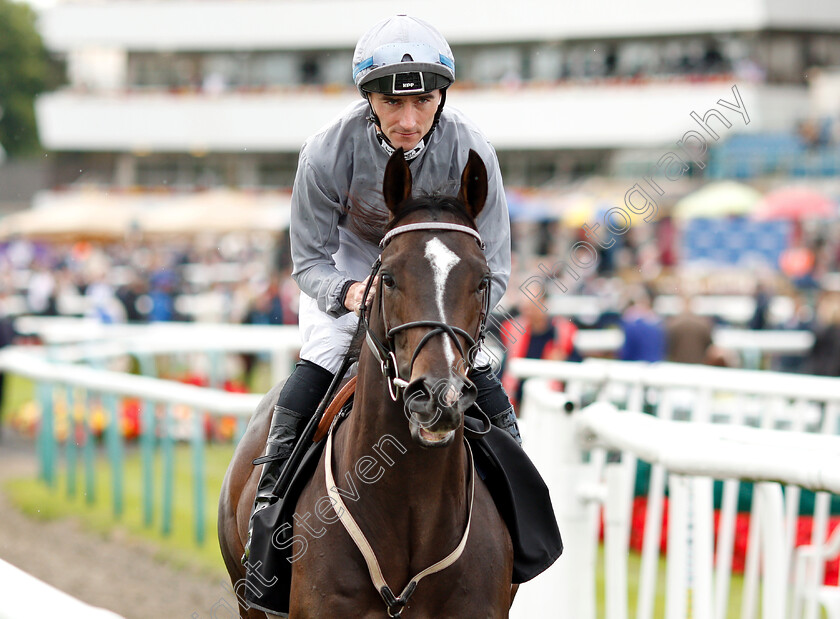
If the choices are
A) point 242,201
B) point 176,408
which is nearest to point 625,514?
point 176,408

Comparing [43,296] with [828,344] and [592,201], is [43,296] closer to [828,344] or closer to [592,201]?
[592,201]

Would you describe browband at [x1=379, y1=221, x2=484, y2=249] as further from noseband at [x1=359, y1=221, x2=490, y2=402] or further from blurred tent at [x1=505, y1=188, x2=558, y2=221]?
blurred tent at [x1=505, y1=188, x2=558, y2=221]

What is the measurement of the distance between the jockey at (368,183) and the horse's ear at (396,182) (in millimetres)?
262

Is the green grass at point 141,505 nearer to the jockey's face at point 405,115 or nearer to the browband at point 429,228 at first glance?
the jockey's face at point 405,115

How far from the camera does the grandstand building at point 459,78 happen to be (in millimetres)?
32469

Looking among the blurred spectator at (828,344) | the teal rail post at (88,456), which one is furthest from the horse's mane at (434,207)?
the blurred spectator at (828,344)

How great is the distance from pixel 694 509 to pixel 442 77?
1502 millimetres

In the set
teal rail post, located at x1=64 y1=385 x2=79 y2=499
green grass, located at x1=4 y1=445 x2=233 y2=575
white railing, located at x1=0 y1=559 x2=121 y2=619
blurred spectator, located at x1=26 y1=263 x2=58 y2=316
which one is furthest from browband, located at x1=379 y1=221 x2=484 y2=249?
blurred spectator, located at x1=26 y1=263 x2=58 y2=316

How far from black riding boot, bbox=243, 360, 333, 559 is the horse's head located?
2.23ft

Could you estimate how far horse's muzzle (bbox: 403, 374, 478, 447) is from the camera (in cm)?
240

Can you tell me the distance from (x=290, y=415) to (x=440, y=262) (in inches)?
39.9

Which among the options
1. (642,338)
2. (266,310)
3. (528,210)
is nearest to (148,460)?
(642,338)

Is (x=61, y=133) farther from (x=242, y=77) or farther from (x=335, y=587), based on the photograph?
(x=335, y=587)

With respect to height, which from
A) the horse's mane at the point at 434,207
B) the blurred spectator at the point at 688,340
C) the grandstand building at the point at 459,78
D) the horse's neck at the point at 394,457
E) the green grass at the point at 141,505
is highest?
the grandstand building at the point at 459,78
